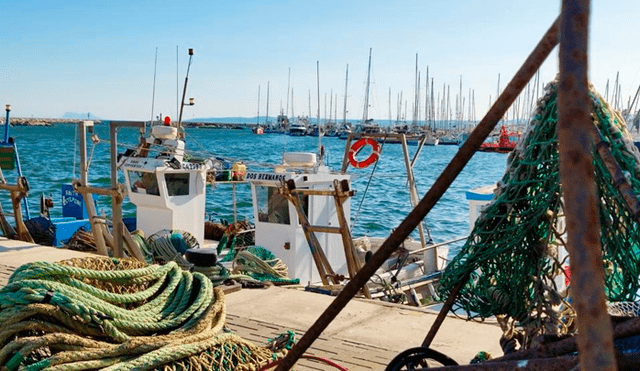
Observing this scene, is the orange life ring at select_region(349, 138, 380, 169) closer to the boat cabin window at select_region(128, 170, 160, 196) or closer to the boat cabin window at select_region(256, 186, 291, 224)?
the boat cabin window at select_region(256, 186, 291, 224)

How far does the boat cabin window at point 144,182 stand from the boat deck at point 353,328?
5223mm

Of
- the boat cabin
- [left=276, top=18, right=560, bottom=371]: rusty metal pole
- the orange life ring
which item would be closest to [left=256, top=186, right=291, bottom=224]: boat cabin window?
the orange life ring

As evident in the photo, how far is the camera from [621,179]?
2.69 meters

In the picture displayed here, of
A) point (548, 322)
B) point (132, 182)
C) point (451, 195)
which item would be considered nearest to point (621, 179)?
point (548, 322)

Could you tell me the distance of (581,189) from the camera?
130cm

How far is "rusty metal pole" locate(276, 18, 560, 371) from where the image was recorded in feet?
8.71

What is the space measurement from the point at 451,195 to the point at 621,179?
37.8m

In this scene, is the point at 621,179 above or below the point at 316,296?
above

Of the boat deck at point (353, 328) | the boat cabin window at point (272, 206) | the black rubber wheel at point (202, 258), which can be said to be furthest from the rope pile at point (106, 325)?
the boat cabin window at point (272, 206)

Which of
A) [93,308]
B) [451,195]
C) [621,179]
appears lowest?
[451,195]

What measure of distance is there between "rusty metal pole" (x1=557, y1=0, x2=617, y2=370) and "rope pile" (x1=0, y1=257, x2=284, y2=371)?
3065mm

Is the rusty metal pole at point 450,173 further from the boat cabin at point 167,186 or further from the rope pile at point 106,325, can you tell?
the boat cabin at point 167,186

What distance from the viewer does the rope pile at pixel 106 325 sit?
12.8 ft

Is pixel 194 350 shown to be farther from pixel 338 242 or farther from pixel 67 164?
pixel 67 164
